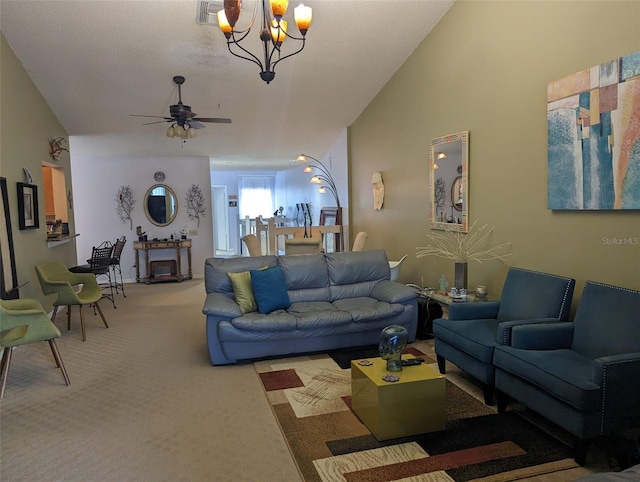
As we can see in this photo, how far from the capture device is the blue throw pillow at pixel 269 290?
412 cm

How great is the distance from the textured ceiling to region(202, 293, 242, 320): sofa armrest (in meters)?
2.94

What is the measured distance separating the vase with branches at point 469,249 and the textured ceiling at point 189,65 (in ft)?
8.17

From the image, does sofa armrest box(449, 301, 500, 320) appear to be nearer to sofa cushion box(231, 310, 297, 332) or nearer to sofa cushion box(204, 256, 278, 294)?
sofa cushion box(231, 310, 297, 332)

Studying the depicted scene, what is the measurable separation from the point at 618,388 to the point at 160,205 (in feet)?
26.6

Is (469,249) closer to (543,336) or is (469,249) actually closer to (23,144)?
(543,336)

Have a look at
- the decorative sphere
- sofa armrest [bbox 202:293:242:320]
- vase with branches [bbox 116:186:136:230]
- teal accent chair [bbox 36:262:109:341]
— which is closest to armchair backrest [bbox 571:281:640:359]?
the decorative sphere

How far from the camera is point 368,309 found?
13.8ft

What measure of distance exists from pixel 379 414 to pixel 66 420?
7.07ft

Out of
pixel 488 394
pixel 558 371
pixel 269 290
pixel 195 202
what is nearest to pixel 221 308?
pixel 269 290

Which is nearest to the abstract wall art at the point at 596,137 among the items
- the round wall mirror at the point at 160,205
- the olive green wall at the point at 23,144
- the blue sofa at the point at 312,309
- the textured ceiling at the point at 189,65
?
the blue sofa at the point at 312,309

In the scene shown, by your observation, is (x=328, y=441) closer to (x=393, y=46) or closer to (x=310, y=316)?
(x=310, y=316)

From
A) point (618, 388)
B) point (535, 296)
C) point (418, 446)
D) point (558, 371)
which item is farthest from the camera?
point (535, 296)

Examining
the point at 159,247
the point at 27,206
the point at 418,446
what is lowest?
the point at 418,446

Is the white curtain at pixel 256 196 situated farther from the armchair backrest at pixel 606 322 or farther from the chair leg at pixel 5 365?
the armchair backrest at pixel 606 322
